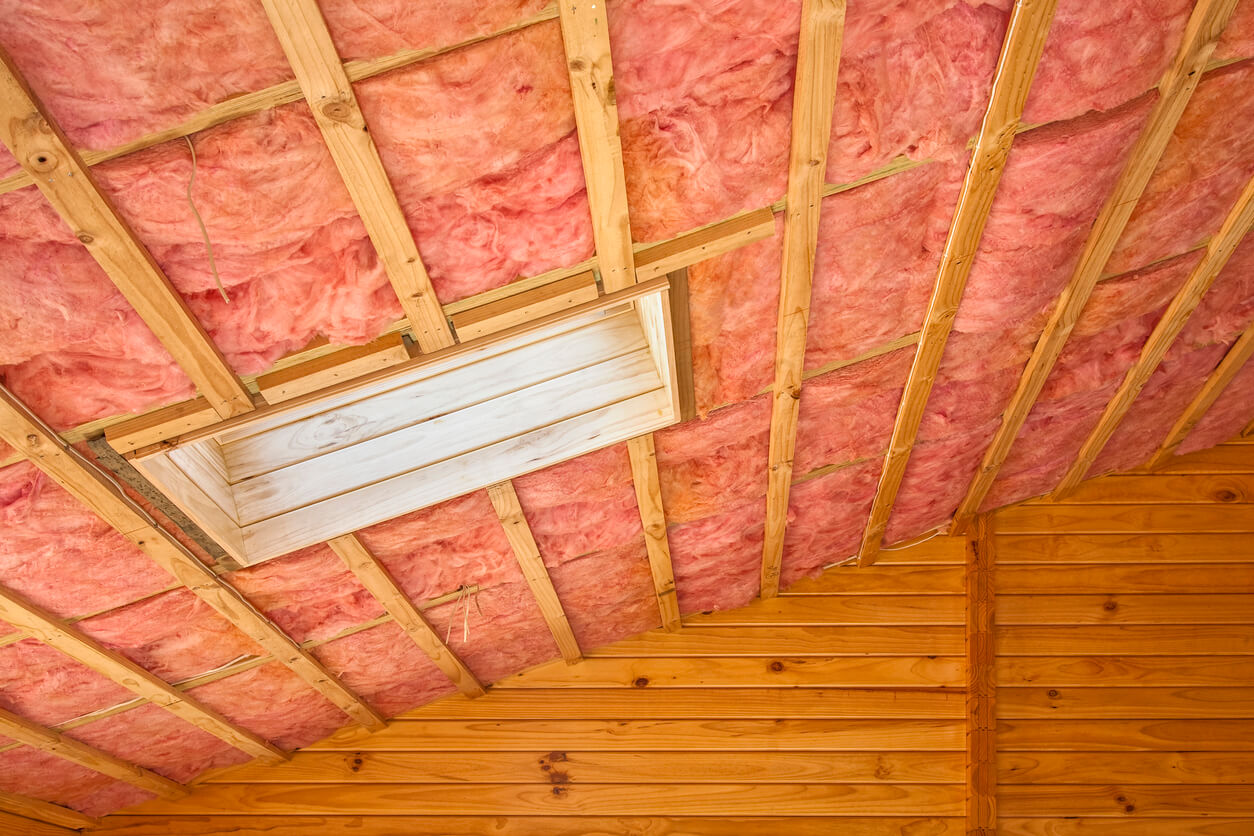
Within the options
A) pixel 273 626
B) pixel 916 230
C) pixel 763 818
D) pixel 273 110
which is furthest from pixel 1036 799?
pixel 273 110

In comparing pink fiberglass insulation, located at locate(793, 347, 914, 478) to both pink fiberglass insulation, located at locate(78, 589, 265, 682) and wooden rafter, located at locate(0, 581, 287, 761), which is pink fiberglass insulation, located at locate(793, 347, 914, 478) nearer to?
pink fiberglass insulation, located at locate(78, 589, 265, 682)

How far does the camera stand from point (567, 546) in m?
3.85

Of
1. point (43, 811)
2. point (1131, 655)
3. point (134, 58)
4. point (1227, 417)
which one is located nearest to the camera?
point (134, 58)

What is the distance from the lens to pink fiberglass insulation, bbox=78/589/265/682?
3139mm

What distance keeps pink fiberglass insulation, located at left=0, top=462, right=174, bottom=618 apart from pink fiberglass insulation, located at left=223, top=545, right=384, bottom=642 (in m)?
→ 0.28

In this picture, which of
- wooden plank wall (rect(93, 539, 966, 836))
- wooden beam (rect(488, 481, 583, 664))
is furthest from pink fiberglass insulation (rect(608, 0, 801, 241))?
wooden plank wall (rect(93, 539, 966, 836))

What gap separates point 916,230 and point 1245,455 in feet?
9.97

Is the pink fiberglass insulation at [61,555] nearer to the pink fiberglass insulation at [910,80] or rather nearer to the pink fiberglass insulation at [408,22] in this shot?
the pink fiberglass insulation at [408,22]

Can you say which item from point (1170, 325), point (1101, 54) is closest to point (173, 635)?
point (1101, 54)

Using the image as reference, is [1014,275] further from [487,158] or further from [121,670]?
[121,670]

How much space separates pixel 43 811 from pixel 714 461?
2823 mm

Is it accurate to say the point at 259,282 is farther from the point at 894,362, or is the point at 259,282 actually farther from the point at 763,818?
the point at 763,818

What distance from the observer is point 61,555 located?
2.75 metres

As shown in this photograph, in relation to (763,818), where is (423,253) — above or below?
above
